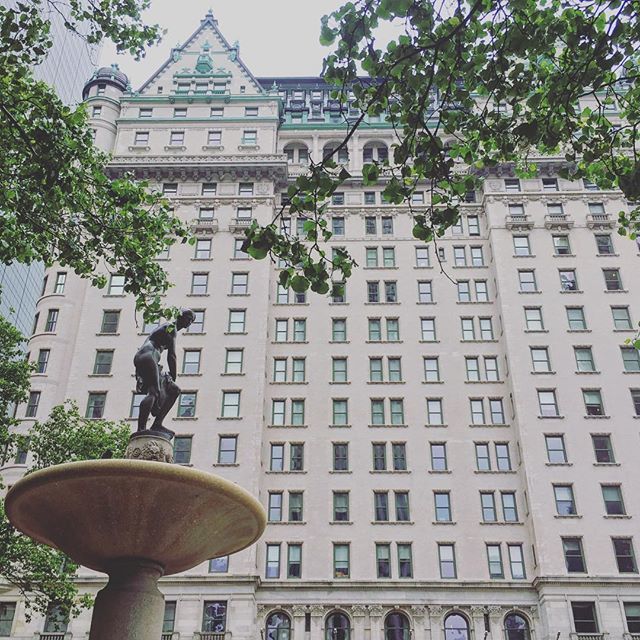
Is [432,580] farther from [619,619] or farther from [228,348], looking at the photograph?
[228,348]

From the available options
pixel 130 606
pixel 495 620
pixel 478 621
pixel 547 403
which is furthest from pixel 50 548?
pixel 547 403

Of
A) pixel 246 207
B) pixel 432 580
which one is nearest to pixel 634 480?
pixel 432 580

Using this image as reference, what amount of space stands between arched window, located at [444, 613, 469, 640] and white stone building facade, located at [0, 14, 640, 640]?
0.11 metres

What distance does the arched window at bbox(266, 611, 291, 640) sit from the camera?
41344 mm

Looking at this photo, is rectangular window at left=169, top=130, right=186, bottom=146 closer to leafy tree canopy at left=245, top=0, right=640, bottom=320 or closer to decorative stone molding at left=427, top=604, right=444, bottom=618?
decorative stone molding at left=427, top=604, right=444, bottom=618

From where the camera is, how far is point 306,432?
47.6m

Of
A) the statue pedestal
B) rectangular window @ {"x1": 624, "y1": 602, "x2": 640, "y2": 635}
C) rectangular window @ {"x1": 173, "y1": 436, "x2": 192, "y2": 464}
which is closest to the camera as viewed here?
the statue pedestal

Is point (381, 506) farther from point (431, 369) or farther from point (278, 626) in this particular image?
point (431, 369)

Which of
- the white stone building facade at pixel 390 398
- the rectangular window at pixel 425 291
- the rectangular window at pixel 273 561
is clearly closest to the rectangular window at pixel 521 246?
the white stone building facade at pixel 390 398

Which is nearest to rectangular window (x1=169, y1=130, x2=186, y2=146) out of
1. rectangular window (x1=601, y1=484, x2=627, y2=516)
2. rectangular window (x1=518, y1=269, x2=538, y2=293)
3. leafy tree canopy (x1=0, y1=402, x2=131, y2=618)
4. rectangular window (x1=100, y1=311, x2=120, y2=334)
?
rectangular window (x1=100, y1=311, x2=120, y2=334)

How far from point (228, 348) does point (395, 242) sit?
15356 millimetres

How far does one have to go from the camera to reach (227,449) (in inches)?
1828

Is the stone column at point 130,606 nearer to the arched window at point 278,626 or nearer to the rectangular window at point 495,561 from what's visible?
the arched window at point 278,626

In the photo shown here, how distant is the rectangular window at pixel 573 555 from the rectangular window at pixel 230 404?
2135cm
